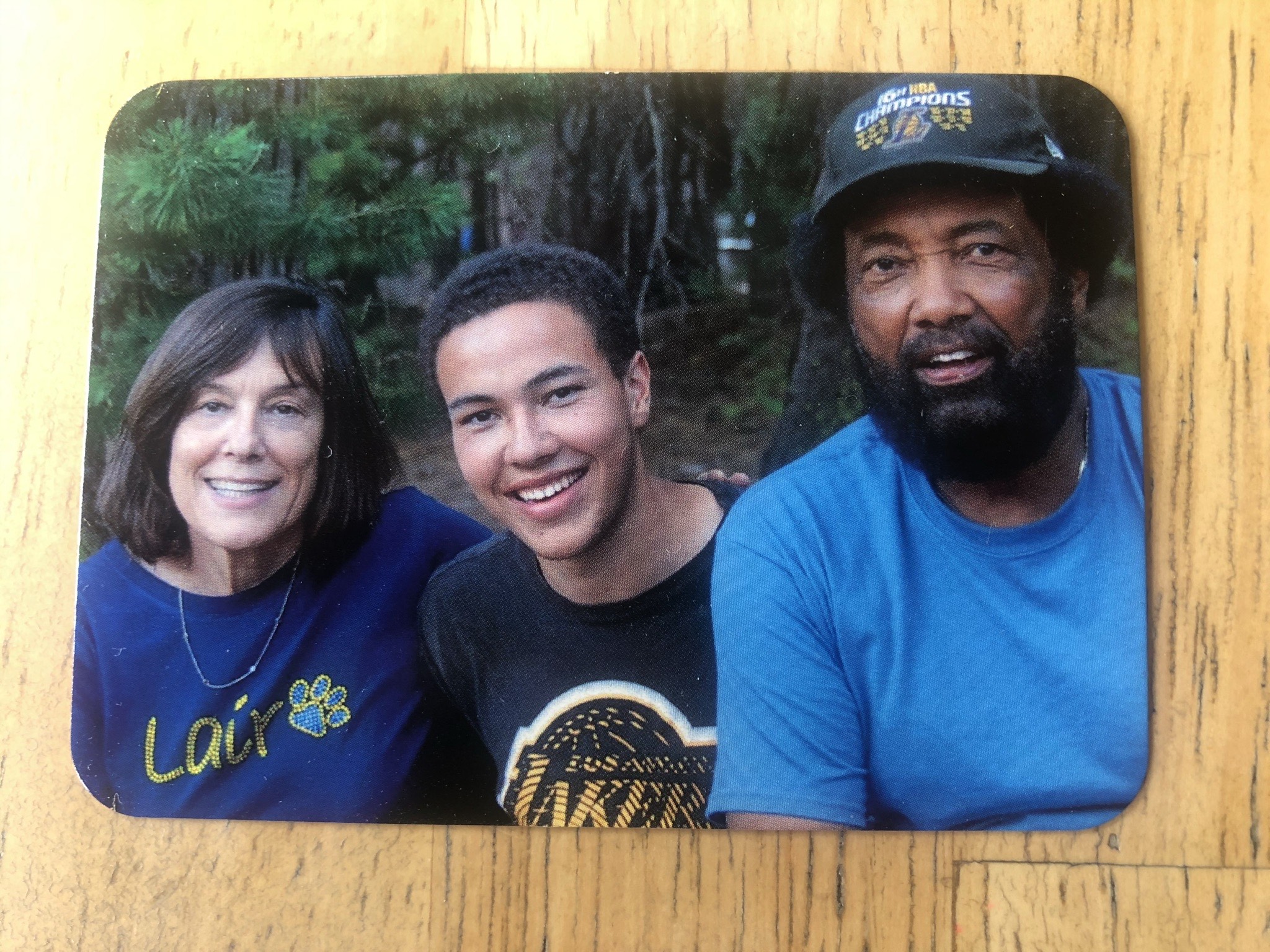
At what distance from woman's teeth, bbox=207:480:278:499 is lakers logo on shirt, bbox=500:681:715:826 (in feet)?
0.85

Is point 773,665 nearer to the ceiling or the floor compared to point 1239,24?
nearer to the floor

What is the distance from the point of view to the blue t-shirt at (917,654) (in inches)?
25.8

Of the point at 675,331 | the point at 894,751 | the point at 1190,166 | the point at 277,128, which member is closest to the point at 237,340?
the point at 277,128

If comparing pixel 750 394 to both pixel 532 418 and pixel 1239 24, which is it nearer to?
pixel 532 418

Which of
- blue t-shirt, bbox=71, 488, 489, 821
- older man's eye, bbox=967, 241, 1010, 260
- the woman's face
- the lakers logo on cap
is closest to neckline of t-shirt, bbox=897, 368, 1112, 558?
older man's eye, bbox=967, 241, 1010, 260

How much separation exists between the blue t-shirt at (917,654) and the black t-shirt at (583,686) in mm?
20

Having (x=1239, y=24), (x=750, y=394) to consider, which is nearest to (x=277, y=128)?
(x=750, y=394)

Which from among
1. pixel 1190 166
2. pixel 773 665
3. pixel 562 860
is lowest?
pixel 562 860

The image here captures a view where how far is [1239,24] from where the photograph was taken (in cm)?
73

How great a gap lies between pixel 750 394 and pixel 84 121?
22.7 inches

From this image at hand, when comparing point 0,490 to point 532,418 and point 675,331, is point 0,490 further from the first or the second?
point 675,331

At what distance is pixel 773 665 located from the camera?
0.66 m

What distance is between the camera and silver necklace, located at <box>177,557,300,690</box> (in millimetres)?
685

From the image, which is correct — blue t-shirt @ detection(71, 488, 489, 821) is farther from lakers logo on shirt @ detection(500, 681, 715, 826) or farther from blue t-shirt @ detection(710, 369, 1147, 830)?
blue t-shirt @ detection(710, 369, 1147, 830)
